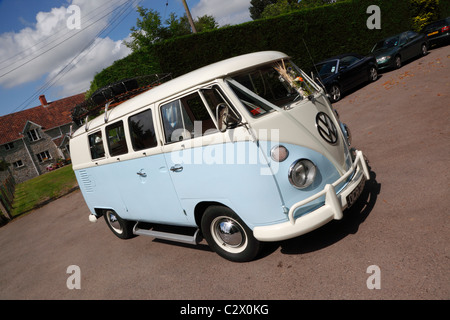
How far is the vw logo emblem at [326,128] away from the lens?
3580 millimetres

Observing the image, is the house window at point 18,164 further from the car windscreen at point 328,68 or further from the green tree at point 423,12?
the green tree at point 423,12

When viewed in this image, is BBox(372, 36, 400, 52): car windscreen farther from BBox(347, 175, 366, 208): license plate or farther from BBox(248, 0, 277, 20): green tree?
BBox(248, 0, 277, 20): green tree

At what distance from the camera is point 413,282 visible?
8.91 feet

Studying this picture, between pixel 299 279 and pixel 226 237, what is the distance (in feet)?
3.41

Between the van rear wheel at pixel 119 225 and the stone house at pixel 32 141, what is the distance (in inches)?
1436

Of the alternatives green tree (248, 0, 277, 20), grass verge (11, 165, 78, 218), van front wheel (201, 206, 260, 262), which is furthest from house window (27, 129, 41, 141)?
green tree (248, 0, 277, 20)

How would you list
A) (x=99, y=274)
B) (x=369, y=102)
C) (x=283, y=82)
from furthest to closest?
(x=369, y=102) → (x=99, y=274) → (x=283, y=82)

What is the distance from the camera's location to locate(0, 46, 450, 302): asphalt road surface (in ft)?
9.78

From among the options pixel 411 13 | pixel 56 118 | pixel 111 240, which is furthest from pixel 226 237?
pixel 56 118

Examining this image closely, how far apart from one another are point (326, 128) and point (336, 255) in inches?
59.7

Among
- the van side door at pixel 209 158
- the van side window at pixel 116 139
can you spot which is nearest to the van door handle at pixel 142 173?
the van side window at pixel 116 139

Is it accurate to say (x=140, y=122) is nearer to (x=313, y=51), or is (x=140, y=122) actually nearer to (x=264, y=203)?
(x=264, y=203)

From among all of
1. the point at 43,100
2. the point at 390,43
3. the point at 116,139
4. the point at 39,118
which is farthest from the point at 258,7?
the point at 116,139

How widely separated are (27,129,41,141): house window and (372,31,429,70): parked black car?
138 feet
